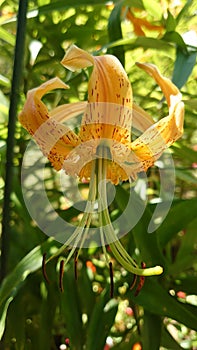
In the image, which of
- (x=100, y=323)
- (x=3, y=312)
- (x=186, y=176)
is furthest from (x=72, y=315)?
(x=186, y=176)

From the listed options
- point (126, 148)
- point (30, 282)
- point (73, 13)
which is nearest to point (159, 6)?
point (73, 13)

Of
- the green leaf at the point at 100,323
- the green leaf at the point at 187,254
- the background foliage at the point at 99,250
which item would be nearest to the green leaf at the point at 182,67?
the background foliage at the point at 99,250

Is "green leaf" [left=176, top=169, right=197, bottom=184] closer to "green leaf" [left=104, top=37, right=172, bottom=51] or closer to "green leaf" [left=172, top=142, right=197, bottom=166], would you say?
"green leaf" [left=172, top=142, right=197, bottom=166]

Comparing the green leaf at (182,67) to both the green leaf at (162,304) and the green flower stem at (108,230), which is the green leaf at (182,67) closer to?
the green flower stem at (108,230)

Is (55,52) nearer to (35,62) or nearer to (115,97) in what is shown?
(35,62)


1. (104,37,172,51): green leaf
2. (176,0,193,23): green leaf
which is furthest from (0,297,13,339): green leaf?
(176,0,193,23): green leaf

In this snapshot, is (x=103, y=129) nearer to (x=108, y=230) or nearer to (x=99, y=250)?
(x=108, y=230)
